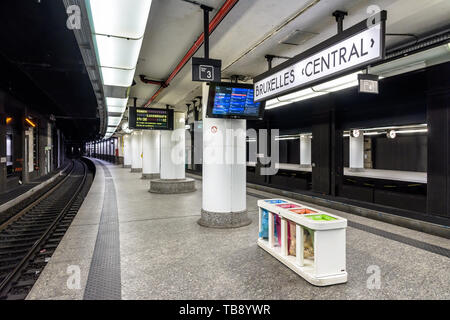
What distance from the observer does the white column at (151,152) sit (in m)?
11.8

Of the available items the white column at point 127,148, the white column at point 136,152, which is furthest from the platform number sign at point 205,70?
the white column at point 127,148

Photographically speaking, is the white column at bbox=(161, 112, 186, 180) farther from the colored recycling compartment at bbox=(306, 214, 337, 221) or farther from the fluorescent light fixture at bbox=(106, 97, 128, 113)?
the colored recycling compartment at bbox=(306, 214, 337, 221)

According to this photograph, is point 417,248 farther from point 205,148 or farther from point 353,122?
point 353,122

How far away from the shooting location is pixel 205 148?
4.73m

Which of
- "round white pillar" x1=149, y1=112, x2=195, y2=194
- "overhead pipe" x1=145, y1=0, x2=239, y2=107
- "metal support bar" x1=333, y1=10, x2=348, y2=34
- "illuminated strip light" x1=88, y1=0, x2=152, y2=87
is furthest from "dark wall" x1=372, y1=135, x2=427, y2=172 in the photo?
"illuminated strip light" x1=88, y1=0, x2=152, y2=87

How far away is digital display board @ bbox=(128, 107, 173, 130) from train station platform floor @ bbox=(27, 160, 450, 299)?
3906 mm

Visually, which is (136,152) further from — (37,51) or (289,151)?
(289,151)

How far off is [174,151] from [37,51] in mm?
4735

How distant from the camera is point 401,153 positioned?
1744 centimetres

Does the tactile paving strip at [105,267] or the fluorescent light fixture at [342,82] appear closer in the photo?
the tactile paving strip at [105,267]

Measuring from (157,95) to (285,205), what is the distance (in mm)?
5761

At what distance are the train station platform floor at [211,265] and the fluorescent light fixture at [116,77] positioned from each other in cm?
276

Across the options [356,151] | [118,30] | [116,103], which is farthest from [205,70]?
[356,151]

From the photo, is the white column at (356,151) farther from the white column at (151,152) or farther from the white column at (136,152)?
the white column at (136,152)
